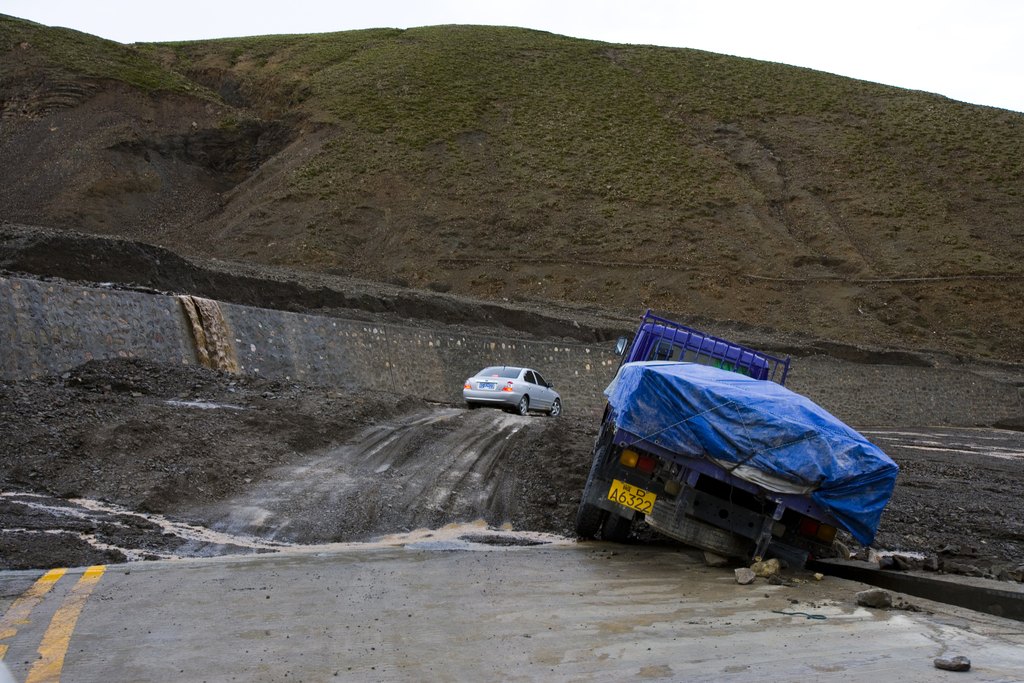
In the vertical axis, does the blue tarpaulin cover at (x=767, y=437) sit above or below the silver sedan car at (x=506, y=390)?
above

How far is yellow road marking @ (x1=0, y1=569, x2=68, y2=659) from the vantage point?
512 centimetres

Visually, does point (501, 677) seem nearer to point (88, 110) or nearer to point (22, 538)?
point (22, 538)

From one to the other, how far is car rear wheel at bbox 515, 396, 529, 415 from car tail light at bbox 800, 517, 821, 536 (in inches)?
549

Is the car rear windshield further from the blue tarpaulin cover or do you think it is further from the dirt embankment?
the blue tarpaulin cover

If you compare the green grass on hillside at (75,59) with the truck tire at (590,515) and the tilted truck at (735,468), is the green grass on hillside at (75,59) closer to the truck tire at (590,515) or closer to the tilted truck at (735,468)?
the truck tire at (590,515)

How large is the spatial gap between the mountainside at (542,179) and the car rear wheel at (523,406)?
20.8 metres

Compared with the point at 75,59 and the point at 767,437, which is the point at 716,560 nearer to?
the point at 767,437

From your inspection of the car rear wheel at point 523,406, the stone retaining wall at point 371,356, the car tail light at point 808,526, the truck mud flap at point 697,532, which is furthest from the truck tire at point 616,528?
the car rear wheel at point 523,406

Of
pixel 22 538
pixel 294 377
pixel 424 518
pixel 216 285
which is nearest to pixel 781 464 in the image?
pixel 424 518

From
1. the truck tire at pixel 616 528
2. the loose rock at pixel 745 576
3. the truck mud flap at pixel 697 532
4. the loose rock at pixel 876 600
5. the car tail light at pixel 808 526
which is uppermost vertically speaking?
the car tail light at pixel 808 526

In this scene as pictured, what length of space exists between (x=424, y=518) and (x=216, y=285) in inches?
709

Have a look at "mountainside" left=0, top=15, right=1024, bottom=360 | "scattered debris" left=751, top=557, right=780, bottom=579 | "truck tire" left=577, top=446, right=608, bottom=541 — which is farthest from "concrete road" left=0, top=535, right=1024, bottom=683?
"mountainside" left=0, top=15, right=1024, bottom=360

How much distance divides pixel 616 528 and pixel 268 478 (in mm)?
4715

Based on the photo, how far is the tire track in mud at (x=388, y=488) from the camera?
923cm
